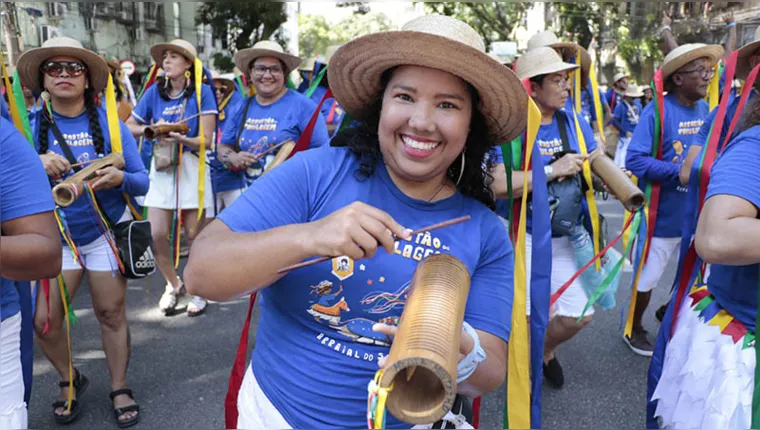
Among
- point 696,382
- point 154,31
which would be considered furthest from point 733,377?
point 154,31

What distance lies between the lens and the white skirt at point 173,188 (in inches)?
201

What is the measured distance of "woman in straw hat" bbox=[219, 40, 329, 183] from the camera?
492 cm

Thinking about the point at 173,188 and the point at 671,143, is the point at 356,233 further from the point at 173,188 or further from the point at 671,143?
the point at 173,188

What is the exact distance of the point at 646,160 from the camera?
13.5 ft

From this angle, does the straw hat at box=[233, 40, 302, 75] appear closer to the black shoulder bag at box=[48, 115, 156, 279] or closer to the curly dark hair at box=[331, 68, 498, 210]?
the black shoulder bag at box=[48, 115, 156, 279]

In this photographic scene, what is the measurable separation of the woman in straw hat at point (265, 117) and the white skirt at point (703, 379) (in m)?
3.20

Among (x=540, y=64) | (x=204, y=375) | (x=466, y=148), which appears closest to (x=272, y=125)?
(x=204, y=375)

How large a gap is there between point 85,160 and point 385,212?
8.29ft

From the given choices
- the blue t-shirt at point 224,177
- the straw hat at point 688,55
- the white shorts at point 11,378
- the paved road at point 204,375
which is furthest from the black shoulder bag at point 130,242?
the straw hat at point 688,55

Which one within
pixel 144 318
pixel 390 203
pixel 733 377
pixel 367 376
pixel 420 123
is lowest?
pixel 144 318

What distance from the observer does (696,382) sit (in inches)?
83.4

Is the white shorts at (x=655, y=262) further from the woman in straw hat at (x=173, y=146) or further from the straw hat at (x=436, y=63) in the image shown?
the woman in straw hat at (x=173, y=146)

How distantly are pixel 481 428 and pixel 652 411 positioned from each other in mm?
1102

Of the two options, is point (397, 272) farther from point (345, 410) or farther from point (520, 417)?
point (520, 417)
